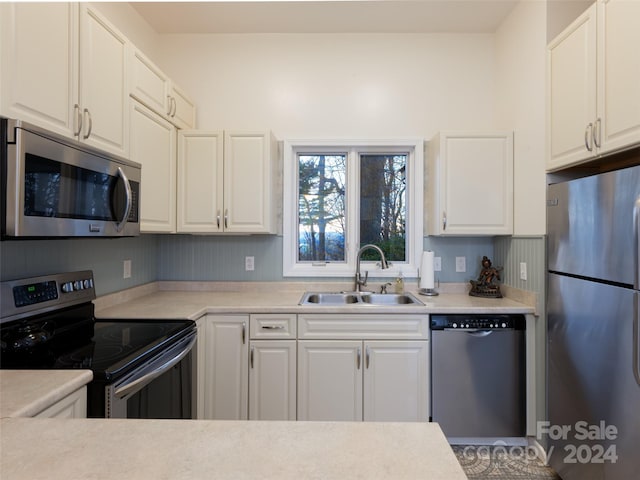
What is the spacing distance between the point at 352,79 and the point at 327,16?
0.46 meters

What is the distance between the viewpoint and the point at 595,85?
1.58 m

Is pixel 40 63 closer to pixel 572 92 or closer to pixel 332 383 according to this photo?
pixel 332 383

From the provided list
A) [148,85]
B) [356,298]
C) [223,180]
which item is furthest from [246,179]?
[356,298]

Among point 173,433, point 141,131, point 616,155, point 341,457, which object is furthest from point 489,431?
point 141,131

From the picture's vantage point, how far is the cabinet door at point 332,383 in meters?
2.08

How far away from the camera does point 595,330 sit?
5.04ft

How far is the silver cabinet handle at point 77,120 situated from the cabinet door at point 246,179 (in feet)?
3.36

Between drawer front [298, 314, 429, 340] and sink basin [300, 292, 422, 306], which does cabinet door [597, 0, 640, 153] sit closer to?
drawer front [298, 314, 429, 340]

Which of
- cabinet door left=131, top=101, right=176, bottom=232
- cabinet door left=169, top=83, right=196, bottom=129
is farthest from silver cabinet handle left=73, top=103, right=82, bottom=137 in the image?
cabinet door left=169, top=83, right=196, bottom=129

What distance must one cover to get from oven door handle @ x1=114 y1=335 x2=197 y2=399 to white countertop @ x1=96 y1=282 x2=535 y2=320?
0.27 meters

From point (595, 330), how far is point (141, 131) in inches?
100

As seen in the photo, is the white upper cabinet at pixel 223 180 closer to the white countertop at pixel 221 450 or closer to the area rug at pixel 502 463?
the white countertop at pixel 221 450

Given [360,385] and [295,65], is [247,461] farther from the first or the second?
[295,65]

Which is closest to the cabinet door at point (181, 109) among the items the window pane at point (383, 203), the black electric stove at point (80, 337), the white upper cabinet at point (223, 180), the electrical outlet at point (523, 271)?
the white upper cabinet at point (223, 180)
